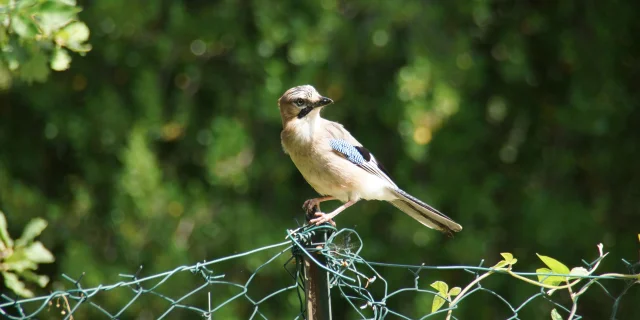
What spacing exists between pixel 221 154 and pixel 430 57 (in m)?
1.53

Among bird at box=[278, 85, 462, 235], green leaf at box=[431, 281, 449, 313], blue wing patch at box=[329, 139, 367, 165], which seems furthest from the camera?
blue wing patch at box=[329, 139, 367, 165]

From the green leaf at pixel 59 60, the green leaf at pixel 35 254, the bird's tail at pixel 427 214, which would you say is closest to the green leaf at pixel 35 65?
→ the green leaf at pixel 59 60

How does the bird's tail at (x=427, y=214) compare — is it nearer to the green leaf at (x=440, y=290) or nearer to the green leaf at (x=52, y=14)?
the green leaf at (x=440, y=290)

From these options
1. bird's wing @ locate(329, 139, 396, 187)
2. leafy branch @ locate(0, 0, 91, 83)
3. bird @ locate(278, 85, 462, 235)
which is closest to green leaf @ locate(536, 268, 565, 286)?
bird @ locate(278, 85, 462, 235)

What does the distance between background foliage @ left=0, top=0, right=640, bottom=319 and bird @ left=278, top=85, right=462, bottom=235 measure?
908 millimetres

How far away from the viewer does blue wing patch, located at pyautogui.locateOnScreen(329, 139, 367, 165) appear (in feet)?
14.6

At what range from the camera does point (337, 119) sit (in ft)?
18.8

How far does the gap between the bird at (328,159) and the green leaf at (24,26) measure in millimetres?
1606

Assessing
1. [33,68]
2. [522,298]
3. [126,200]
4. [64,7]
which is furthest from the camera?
[522,298]

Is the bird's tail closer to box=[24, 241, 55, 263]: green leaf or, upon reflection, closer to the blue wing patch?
the blue wing patch

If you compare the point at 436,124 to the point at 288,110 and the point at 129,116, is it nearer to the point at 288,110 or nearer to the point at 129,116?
the point at 288,110

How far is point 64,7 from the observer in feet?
10.7

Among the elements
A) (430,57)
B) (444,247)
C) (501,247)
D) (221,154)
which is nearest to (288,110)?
(221,154)

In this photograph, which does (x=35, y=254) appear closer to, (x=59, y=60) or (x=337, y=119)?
(x=59, y=60)
